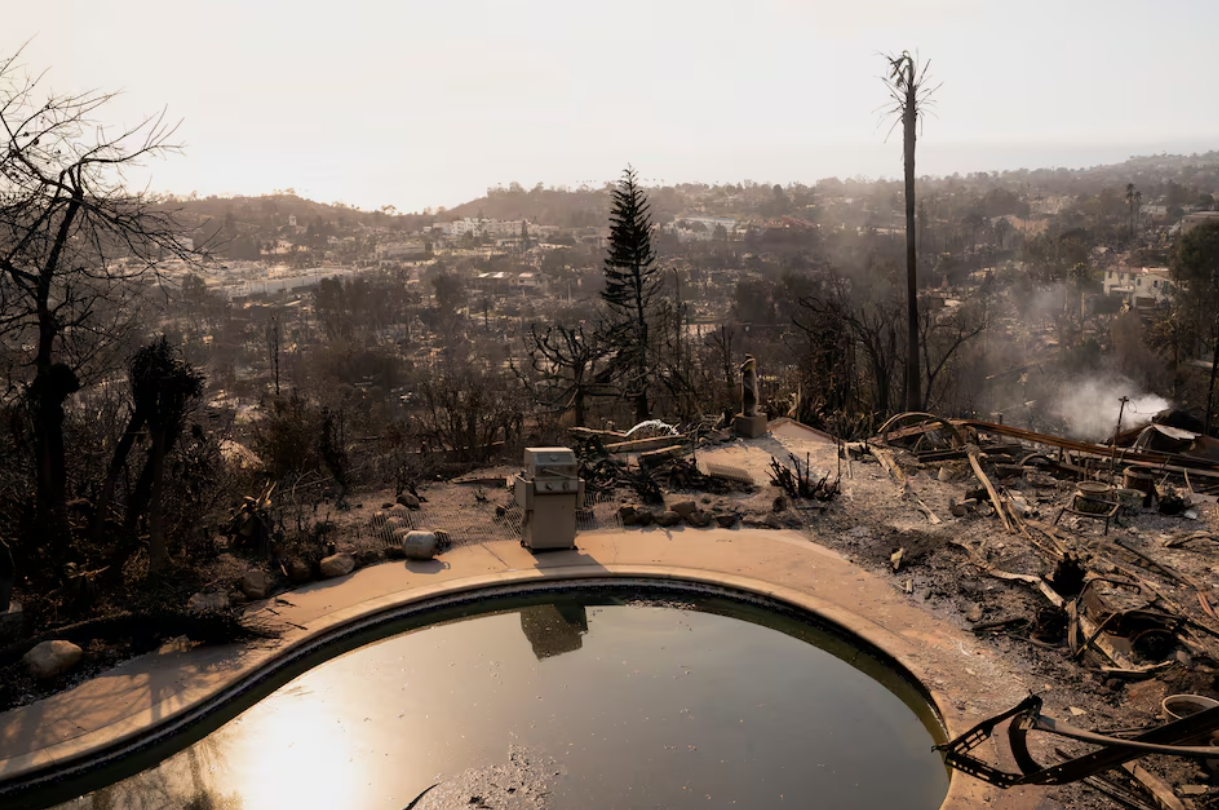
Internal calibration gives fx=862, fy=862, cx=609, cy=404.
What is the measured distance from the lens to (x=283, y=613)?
7.48m

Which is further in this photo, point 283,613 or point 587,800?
point 283,613

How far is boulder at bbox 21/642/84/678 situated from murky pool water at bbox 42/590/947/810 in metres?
1.32

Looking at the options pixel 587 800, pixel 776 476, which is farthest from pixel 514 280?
pixel 587 800

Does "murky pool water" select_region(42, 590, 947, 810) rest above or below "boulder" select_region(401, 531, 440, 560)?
below

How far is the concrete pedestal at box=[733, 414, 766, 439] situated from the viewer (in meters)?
13.4

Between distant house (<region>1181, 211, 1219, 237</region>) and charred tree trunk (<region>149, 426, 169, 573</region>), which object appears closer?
charred tree trunk (<region>149, 426, 169, 573</region>)

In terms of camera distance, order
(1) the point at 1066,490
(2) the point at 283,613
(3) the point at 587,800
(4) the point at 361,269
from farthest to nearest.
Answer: (4) the point at 361,269
(1) the point at 1066,490
(2) the point at 283,613
(3) the point at 587,800

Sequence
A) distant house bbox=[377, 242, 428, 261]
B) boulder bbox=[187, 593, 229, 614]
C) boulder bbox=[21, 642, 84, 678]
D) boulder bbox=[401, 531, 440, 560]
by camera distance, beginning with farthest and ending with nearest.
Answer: distant house bbox=[377, 242, 428, 261], boulder bbox=[401, 531, 440, 560], boulder bbox=[187, 593, 229, 614], boulder bbox=[21, 642, 84, 678]

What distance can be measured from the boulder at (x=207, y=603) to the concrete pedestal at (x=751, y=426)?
8194mm

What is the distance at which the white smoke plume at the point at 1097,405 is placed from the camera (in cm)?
2874

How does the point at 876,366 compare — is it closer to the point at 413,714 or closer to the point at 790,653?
the point at 790,653

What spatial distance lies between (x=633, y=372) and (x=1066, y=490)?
9425 mm

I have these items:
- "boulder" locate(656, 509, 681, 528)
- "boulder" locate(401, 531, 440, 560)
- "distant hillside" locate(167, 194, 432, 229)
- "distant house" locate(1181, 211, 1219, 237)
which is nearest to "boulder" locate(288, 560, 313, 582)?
"boulder" locate(401, 531, 440, 560)

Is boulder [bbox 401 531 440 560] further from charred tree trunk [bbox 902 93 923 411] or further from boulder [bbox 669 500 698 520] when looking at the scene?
charred tree trunk [bbox 902 93 923 411]
